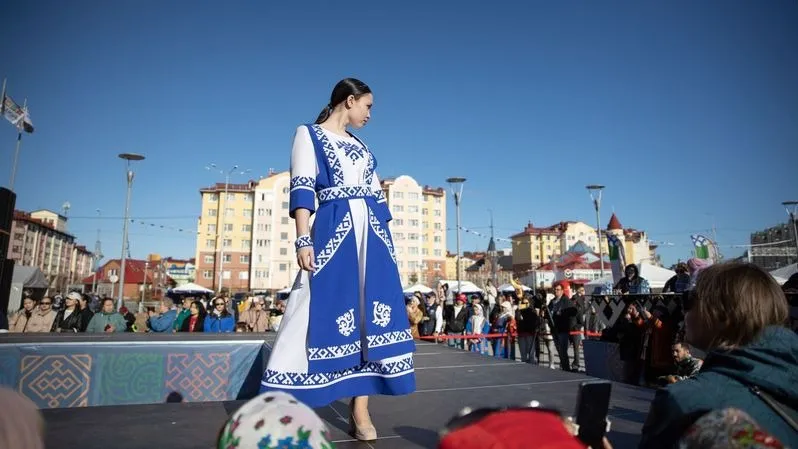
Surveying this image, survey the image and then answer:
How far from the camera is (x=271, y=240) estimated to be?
6500 centimetres

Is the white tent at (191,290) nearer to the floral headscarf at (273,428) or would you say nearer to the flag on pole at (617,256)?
the flag on pole at (617,256)

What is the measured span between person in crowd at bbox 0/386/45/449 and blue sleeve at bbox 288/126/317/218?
167cm

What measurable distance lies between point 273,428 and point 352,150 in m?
1.93

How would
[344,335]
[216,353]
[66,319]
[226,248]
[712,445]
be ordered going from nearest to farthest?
[712,445] → [344,335] → [216,353] → [66,319] → [226,248]

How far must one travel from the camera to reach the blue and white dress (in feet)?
7.06

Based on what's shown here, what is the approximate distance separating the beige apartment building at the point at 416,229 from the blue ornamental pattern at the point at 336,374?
210 feet

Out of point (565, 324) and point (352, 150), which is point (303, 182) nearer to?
point (352, 150)

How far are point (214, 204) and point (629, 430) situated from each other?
6999 centimetres

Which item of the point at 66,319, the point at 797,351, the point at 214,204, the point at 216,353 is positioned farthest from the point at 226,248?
the point at 797,351

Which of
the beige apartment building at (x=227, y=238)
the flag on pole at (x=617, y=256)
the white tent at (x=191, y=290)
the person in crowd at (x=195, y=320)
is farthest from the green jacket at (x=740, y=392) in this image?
the beige apartment building at (x=227, y=238)

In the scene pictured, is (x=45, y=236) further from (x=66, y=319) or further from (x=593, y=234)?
(x=593, y=234)

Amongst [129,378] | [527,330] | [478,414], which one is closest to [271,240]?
[527,330]

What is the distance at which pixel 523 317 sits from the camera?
9.95 metres

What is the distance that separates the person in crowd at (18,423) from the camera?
652mm
